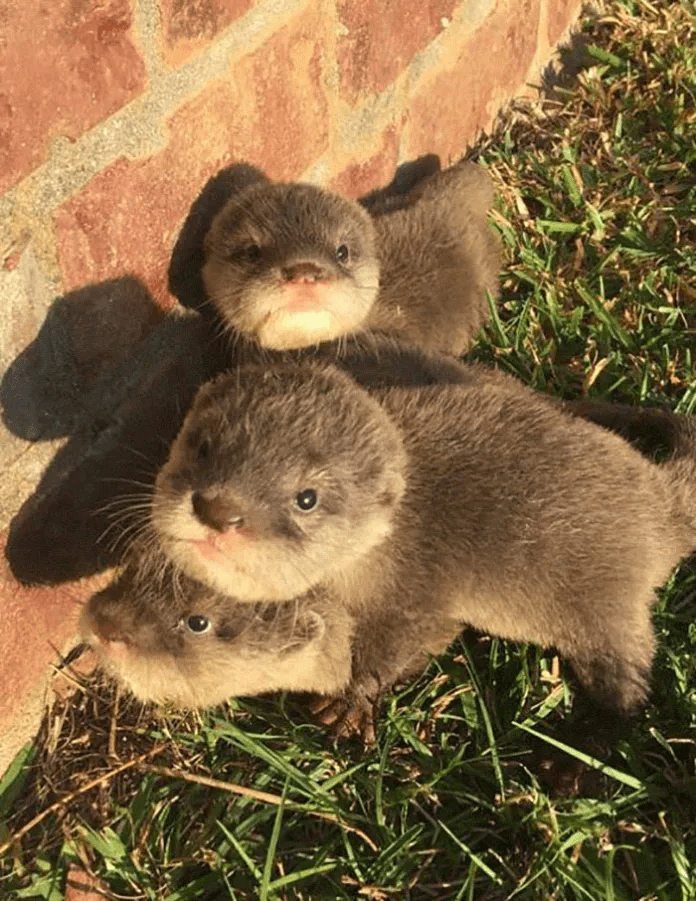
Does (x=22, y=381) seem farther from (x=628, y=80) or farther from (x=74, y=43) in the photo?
(x=628, y=80)

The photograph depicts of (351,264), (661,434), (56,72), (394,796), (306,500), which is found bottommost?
(394,796)

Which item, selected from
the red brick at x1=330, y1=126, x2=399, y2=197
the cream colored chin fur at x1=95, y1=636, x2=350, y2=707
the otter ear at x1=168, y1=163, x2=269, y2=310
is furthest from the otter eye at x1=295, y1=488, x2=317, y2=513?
the red brick at x1=330, y1=126, x2=399, y2=197

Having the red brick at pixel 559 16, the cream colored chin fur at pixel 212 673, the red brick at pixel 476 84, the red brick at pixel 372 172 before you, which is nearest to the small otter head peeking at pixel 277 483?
the cream colored chin fur at pixel 212 673

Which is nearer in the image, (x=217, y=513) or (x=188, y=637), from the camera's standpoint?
(x=217, y=513)

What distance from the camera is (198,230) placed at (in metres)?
2.15

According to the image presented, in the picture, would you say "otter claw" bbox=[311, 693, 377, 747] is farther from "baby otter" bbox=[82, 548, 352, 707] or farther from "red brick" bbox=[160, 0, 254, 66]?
"red brick" bbox=[160, 0, 254, 66]

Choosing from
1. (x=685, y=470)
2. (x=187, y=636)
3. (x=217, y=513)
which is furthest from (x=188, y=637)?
(x=685, y=470)

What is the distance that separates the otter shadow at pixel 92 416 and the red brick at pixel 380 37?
2.42 feet

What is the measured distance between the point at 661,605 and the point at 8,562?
47.5 inches

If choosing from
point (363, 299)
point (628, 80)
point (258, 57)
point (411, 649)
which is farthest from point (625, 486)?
point (628, 80)

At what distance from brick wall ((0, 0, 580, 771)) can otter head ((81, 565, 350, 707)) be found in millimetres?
196

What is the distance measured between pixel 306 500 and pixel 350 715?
1.49 ft

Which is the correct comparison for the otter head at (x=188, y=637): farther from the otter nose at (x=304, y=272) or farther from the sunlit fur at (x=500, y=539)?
the otter nose at (x=304, y=272)

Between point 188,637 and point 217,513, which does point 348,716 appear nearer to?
point 188,637
